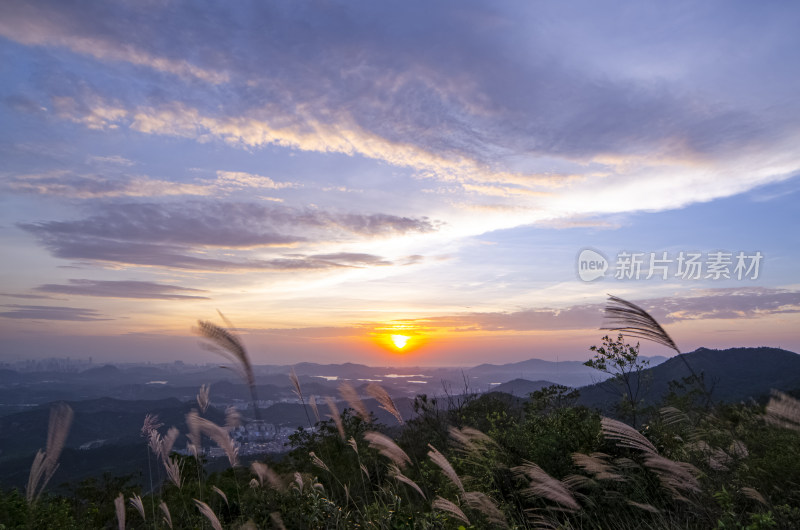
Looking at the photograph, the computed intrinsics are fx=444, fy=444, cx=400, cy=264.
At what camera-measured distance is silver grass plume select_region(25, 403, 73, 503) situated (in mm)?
4062

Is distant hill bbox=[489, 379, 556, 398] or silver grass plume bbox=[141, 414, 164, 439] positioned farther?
distant hill bbox=[489, 379, 556, 398]

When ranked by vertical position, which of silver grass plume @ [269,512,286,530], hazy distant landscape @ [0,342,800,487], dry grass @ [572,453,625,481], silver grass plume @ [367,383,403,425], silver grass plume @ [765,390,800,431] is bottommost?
hazy distant landscape @ [0,342,800,487]

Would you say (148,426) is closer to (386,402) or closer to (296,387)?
(296,387)

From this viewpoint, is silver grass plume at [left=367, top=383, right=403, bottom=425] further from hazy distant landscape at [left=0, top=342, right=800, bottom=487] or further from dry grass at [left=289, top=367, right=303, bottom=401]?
dry grass at [left=289, top=367, right=303, bottom=401]

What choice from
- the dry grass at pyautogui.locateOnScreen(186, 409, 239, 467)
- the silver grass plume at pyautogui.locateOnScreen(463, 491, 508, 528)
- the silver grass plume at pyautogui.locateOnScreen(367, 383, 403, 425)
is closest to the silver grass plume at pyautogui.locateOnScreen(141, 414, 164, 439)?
the dry grass at pyautogui.locateOnScreen(186, 409, 239, 467)

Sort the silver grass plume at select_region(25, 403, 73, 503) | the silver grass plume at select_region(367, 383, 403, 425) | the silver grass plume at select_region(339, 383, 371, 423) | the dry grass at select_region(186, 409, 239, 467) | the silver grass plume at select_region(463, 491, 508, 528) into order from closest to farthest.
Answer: the silver grass plume at select_region(463, 491, 508, 528)
the silver grass plume at select_region(25, 403, 73, 503)
the dry grass at select_region(186, 409, 239, 467)
the silver grass plume at select_region(367, 383, 403, 425)
the silver grass plume at select_region(339, 383, 371, 423)

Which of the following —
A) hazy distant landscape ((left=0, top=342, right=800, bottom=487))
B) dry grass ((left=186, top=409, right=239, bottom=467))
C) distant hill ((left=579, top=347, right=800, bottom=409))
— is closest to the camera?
dry grass ((left=186, top=409, right=239, bottom=467))

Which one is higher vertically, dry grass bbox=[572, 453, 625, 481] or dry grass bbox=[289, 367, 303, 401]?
dry grass bbox=[289, 367, 303, 401]

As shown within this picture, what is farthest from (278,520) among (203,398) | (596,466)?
(596,466)

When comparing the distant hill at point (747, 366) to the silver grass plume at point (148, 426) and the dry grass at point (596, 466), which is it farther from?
the silver grass plume at point (148, 426)

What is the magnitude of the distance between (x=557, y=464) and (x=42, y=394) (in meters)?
224

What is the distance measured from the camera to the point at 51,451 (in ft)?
13.7

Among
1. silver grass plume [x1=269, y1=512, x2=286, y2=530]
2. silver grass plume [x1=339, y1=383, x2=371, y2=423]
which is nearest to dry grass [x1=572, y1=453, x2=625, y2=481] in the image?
silver grass plume [x1=339, y1=383, x2=371, y2=423]

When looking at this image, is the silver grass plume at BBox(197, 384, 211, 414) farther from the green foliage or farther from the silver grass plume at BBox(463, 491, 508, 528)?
the silver grass plume at BBox(463, 491, 508, 528)
